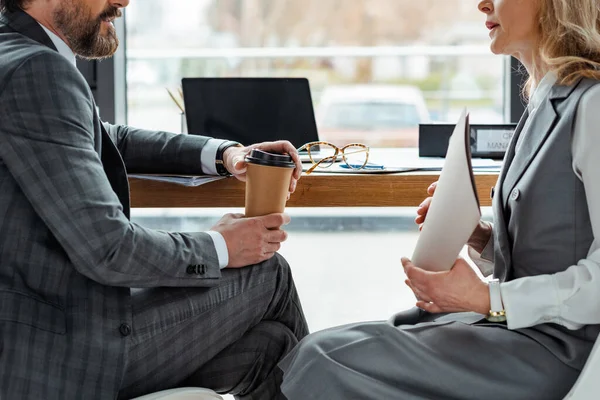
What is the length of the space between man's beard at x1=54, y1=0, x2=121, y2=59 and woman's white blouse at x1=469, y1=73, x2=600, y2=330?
83 cm

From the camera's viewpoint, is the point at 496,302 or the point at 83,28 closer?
the point at 496,302

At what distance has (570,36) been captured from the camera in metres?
1.29

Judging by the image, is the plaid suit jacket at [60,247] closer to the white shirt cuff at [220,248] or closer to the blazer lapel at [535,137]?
the white shirt cuff at [220,248]

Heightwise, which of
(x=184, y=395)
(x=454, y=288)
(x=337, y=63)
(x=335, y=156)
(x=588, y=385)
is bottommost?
(x=184, y=395)

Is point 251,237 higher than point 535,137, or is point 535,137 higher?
point 535,137

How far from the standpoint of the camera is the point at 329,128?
6668 mm

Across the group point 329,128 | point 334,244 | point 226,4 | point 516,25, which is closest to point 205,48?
point 226,4

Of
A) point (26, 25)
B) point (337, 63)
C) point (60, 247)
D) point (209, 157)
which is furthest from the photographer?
point (337, 63)

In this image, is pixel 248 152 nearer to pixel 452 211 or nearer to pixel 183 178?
pixel 183 178

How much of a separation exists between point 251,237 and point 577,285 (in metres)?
0.52

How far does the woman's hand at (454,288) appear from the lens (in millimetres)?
1139

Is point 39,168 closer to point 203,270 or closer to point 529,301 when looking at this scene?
point 203,270

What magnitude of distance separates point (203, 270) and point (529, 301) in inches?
19.4

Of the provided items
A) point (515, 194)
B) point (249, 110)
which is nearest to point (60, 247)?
point (515, 194)
